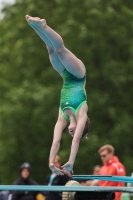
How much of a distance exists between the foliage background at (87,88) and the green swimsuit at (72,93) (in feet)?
29.5

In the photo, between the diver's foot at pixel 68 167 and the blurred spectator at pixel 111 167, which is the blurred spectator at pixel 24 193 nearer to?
the blurred spectator at pixel 111 167

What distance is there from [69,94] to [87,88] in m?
9.53

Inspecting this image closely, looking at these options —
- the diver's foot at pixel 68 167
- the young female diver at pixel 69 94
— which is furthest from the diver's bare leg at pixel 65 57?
the diver's foot at pixel 68 167

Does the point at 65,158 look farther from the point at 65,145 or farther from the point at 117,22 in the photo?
the point at 117,22

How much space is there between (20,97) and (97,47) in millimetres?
2358

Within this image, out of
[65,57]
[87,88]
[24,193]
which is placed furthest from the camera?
[87,88]

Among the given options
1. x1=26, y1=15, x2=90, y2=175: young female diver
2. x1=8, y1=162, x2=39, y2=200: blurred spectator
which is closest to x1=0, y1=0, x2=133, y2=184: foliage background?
x1=8, y1=162, x2=39, y2=200: blurred spectator

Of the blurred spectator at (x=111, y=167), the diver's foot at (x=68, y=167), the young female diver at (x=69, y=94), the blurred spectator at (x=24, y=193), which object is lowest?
the blurred spectator at (x=24, y=193)

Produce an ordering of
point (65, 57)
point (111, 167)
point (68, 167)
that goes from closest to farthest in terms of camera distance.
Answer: point (68, 167), point (65, 57), point (111, 167)

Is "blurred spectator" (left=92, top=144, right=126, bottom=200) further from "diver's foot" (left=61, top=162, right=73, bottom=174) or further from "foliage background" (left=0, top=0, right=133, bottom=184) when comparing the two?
"foliage background" (left=0, top=0, right=133, bottom=184)

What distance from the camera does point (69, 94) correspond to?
997cm

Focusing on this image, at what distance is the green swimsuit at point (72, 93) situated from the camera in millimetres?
9914

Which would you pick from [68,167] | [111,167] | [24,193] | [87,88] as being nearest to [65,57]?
[68,167]

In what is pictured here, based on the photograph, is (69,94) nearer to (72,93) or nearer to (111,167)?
(72,93)
